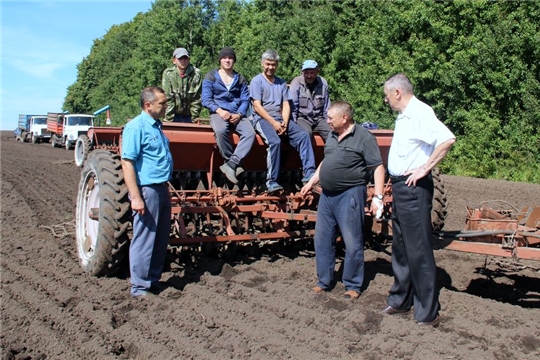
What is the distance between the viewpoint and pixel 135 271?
18.2 feet

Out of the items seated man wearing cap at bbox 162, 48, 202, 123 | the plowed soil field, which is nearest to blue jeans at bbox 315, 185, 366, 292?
the plowed soil field

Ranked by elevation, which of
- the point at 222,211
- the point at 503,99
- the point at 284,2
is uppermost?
the point at 284,2

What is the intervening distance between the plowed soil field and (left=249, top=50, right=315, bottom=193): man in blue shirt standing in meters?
1.11

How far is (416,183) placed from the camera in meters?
4.77

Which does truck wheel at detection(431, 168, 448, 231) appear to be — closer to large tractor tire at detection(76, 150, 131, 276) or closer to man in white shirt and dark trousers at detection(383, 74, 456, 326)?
man in white shirt and dark trousers at detection(383, 74, 456, 326)

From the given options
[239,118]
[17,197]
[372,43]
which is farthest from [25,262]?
[372,43]

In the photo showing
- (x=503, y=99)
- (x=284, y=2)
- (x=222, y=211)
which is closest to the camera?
(x=222, y=211)

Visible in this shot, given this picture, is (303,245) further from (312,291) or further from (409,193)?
(409,193)

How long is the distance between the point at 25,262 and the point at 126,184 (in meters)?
2.30

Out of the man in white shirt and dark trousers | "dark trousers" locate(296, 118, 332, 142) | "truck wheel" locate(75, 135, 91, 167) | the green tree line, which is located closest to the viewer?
the man in white shirt and dark trousers

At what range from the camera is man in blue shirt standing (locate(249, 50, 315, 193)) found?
22.0ft

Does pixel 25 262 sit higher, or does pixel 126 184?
pixel 126 184

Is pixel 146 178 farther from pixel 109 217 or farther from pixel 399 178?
pixel 399 178

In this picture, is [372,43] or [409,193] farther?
[372,43]
